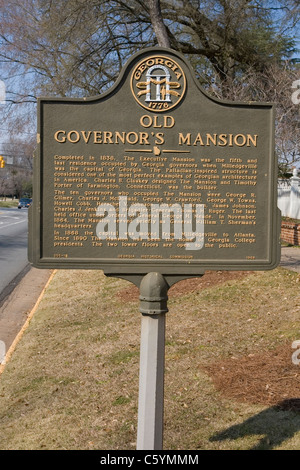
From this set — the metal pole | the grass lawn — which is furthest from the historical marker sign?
the grass lawn

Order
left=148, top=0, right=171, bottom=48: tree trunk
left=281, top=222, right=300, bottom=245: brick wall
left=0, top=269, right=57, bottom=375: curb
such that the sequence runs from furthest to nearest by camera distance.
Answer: left=281, top=222, right=300, bottom=245: brick wall, left=148, top=0, right=171, bottom=48: tree trunk, left=0, top=269, right=57, bottom=375: curb

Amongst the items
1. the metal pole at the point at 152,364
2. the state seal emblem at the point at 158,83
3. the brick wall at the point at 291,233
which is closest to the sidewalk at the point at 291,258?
the brick wall at the point at 291,233

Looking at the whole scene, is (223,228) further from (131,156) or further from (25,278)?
(25,278)

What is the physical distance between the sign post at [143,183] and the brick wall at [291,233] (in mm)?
14231

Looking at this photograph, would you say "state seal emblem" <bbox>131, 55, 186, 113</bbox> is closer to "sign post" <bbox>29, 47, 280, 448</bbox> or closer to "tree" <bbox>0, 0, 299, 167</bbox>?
"sign post" <bbox>29, 47, 280, 448</bbox>

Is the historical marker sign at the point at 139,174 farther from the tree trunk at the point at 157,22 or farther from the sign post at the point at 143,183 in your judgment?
the tree trunk at the point at 157,22

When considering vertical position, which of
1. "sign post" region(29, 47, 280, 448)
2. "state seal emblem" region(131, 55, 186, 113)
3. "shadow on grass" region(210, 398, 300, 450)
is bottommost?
"shadow on grass" region(210, 398, 300, 450)

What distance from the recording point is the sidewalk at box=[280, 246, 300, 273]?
524 inches

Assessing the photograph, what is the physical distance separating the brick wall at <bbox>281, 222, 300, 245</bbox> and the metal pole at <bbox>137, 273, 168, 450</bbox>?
1446cm

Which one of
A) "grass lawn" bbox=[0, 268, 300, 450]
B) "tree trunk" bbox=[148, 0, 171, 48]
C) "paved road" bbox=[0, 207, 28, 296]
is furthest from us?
"paved road" bbox=[0, 207, 28, 296]

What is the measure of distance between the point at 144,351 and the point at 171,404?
207 cm

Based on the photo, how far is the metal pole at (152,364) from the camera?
4570 millimetres

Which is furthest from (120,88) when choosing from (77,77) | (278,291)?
(77,77)

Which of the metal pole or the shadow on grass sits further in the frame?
the shadow on grass
